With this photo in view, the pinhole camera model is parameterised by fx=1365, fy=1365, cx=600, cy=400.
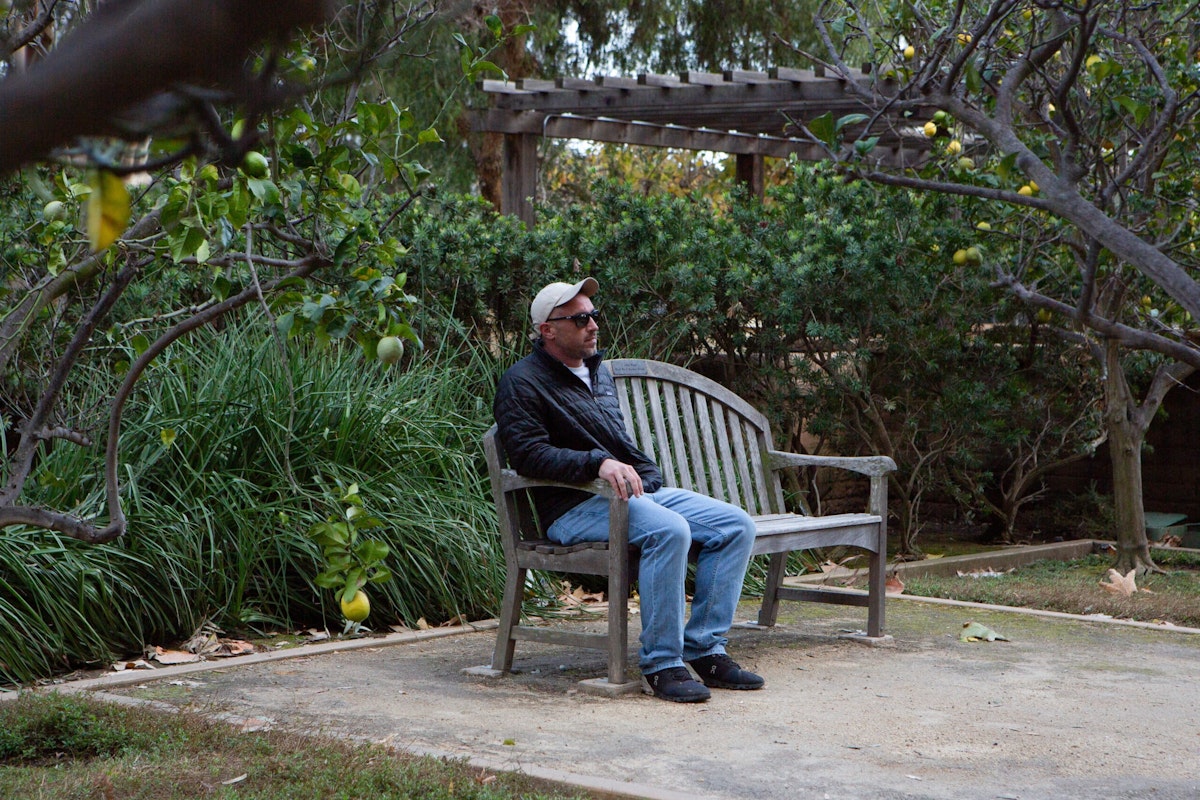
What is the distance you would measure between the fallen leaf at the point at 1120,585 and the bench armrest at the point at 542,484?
3730 millimetres

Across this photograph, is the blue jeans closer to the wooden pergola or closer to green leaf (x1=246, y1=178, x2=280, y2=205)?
green leaf (x1=246, y1=178, x2=280, y2=205)

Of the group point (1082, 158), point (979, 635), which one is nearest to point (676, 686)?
point (979, 635)

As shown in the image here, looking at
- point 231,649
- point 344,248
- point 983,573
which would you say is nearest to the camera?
point 344,248

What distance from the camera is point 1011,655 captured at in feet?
18.9

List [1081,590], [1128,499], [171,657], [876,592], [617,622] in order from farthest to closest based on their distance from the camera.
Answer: [1128,499]
[1081,590]
[876,592]
[171,657]
[617,622]

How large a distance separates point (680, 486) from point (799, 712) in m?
1.63

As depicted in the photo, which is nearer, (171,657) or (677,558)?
(677,558)

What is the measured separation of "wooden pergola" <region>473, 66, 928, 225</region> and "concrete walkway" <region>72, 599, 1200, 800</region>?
5874mm

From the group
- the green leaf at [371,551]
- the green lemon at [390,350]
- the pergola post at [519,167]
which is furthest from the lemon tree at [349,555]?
the pergola post at [519,167]

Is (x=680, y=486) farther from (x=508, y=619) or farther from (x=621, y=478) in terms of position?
(x=621, y=478)

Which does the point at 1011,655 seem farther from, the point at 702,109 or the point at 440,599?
the point at 702,109

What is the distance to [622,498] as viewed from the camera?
482cm

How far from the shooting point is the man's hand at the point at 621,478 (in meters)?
4.82

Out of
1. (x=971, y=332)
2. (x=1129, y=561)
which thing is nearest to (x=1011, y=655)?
(x=1129, y=561)
